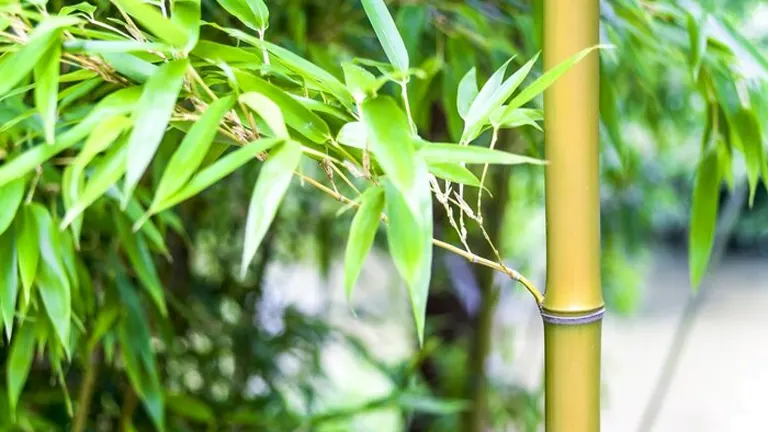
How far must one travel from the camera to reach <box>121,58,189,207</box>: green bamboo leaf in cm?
26

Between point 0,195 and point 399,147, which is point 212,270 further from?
point 399,147

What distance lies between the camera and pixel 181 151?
275 mm

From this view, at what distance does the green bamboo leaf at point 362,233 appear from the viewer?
0.29 metres

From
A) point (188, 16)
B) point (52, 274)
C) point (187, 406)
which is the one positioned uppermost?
point (188, 16)

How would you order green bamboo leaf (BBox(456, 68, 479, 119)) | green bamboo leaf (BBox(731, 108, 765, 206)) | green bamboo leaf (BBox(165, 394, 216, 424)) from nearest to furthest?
green bamboo leaf (BBox(456, 68, 479, 119)), green bamboo leaf (BBox(731, 108, 765, 206)), green bamboo leaf (BBox(165, 394, 216, 424))

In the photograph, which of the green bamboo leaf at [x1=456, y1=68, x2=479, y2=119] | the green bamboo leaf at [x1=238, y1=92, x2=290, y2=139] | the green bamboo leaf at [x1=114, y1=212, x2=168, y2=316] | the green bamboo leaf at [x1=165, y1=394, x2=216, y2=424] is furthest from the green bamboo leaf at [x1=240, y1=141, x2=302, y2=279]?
the green bamboo leaf at [x1=165, y1=394, x2=216, y2=424]

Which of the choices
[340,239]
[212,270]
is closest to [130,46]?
[212,270]

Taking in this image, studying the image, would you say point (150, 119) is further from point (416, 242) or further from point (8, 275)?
point (8, 275)

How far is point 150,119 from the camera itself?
0.87ft

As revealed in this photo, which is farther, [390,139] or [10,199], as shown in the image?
[10,199]

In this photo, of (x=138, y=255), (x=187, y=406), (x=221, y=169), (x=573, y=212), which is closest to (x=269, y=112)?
(x=221, y=169)

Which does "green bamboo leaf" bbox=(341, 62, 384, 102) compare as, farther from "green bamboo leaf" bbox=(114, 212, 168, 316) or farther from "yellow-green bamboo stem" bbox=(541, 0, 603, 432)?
"green bamboo leaf" bbox=(114, 212, 168, 316)

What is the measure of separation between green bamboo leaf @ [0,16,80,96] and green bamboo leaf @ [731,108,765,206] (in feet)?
1.37

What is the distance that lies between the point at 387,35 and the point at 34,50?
144 mm
